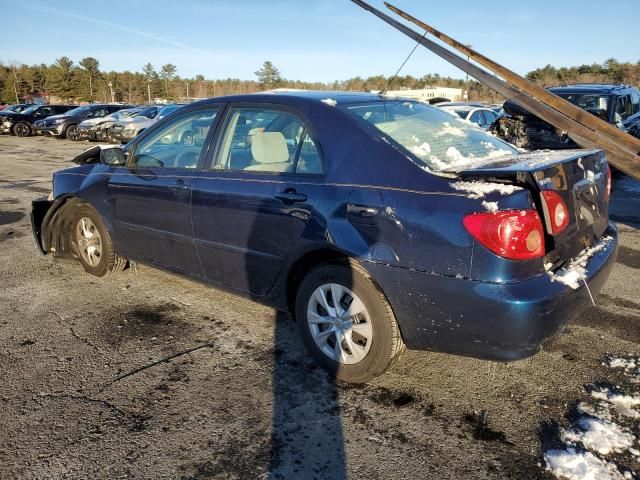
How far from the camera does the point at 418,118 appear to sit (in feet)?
10.8

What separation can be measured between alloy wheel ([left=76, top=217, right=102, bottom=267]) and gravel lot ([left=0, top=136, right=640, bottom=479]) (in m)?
0.57

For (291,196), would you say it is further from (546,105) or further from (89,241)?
(89,241)

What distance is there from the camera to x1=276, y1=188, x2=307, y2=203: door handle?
2854 mm

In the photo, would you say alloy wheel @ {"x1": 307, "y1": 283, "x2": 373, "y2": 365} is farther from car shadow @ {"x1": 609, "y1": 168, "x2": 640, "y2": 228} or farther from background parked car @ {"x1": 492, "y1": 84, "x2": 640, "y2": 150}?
background parked car @ {"x1": 492, "y1": 84, "x2": 640, "y2": 150}

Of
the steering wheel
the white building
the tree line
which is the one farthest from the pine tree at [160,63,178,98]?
the steering wheel

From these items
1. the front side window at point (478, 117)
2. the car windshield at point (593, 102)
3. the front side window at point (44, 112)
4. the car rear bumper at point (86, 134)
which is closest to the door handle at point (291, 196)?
the car windshield at point (593, 102)

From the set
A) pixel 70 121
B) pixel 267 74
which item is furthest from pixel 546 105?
pixel 267 74

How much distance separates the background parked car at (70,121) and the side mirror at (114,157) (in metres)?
20.7

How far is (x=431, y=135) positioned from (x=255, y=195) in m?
1.18

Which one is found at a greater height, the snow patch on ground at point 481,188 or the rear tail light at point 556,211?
the snow patch on ground at point 481,188

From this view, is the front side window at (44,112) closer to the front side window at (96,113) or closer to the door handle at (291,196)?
the front side window at (96,113)

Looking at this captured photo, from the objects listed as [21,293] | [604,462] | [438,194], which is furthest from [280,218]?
[21,293]

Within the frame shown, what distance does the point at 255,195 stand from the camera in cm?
308

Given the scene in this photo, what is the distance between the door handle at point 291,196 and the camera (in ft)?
9.36
